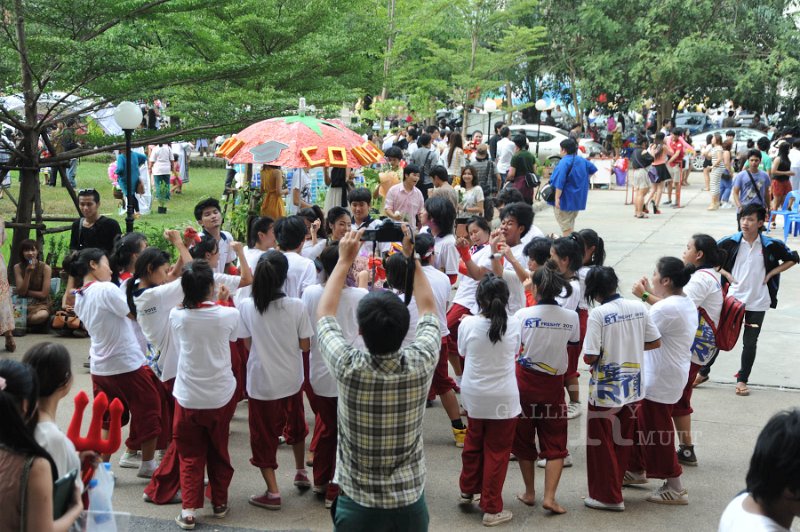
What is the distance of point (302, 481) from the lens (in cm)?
606

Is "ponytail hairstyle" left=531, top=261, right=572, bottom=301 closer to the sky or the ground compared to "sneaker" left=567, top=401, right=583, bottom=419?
closer to the sky

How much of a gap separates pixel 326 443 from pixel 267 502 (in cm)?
52

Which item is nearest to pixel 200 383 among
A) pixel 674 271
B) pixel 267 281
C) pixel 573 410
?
pixel 267 281

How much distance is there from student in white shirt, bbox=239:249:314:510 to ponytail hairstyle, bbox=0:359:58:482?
225 cm

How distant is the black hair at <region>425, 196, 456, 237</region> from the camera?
7.88 m

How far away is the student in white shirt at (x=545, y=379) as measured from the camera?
579cm

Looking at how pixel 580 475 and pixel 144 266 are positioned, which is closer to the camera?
pixel 144 266

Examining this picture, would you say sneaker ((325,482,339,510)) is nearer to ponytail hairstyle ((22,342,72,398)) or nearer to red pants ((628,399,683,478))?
red pants ((628,399,683,478))

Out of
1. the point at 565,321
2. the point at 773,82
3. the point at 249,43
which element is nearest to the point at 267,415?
the point at 565,321

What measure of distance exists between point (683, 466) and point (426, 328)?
3.50m

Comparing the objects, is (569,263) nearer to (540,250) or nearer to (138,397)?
(540,250)

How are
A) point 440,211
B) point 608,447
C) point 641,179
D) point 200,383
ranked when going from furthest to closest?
point 641,179, point 440,211, point 608,447, point 200,383

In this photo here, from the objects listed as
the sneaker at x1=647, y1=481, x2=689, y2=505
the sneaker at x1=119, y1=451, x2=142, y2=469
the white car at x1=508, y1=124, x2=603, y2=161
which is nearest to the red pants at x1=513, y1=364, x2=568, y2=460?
the sneaker at x1=647, y1=481, x2=689, y2=505

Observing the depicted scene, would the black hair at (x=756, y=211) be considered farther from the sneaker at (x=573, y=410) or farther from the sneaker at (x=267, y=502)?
the sneaker at (x=267, y=502)
